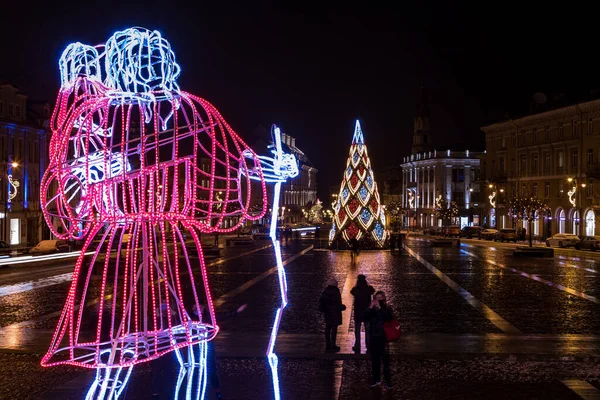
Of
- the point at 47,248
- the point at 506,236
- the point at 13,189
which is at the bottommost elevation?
the point at 47,248

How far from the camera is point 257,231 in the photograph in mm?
80375

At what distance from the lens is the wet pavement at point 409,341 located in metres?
11.7

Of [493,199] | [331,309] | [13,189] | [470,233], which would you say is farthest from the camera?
[493,199]

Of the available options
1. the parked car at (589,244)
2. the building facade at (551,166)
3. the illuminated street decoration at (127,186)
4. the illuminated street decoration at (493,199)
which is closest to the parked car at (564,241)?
the parked car at (589,244)

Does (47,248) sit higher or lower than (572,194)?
lower

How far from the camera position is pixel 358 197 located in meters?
45.5

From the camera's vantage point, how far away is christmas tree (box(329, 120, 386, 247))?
150 ft

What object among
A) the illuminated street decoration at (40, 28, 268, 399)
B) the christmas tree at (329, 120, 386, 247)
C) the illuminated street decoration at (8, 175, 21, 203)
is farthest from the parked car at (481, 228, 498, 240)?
the illuminated street decoration at (40, 28, 268, 399)

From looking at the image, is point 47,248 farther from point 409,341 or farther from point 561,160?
point 561,160

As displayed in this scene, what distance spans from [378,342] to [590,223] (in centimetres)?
5608

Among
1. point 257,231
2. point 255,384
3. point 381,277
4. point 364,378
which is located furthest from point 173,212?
point 257,231

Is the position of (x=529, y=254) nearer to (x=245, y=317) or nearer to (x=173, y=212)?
(x=245, y=317)

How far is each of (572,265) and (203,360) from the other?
3000cm

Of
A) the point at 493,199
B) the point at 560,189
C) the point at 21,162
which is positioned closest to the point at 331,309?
the point at 21,162
